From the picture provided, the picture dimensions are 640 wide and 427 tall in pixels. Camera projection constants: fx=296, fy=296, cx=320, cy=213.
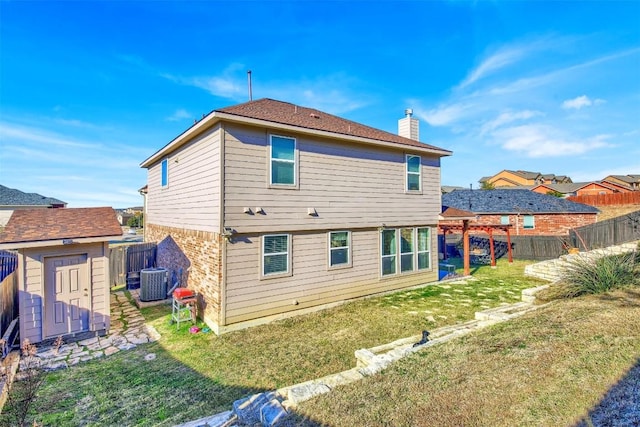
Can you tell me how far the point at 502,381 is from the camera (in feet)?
12.0

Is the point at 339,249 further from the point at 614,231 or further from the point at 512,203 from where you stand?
the point at 512,203

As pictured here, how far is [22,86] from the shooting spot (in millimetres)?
13148

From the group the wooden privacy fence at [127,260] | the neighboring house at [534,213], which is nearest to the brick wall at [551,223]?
the neighboring house at [534,213]

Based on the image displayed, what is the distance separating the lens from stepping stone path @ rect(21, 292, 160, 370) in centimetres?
626

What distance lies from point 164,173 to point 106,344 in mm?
7018

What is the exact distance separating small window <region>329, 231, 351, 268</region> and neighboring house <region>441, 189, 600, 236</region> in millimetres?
16446

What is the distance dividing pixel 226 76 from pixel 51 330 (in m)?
12.1

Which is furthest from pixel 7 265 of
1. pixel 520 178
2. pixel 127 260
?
pixel 520 178

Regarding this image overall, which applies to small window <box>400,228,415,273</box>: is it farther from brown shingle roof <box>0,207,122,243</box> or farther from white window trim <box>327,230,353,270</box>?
brown shingle roof <box>0,207,122,243</box>

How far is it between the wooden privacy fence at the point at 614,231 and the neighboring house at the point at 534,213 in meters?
6.15

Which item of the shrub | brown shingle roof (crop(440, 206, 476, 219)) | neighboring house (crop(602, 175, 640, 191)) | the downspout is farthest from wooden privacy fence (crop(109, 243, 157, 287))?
neighboring house (crop(602, 175, 640, 191))

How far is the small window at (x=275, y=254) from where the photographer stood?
8234mm

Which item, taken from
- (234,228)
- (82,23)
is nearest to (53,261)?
(234,228)

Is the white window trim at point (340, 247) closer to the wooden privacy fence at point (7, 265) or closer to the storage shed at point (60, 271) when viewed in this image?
the storage shed at point (60, 271)
